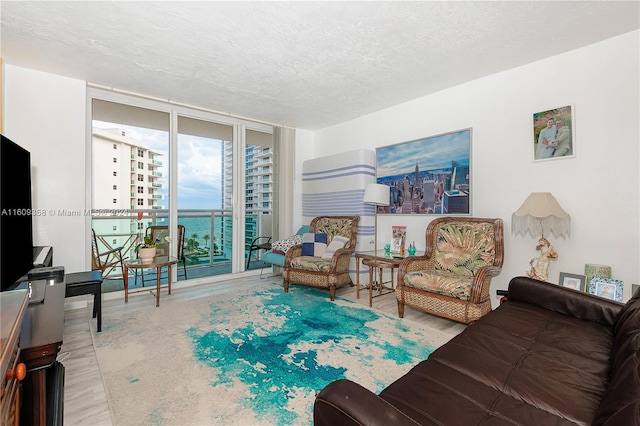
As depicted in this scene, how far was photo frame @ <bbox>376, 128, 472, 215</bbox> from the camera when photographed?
11.0ft

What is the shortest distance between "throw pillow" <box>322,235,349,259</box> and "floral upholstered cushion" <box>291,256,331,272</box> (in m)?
0.13

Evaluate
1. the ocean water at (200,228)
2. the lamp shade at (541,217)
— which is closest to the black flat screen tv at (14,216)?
the ocean water at (200,228)

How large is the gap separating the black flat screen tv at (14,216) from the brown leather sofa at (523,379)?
168 cm

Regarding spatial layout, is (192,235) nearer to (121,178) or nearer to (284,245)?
(121,178)

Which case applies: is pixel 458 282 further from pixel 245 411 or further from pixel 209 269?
pixel 209 269

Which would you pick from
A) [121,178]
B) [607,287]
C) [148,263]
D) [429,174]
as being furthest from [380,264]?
[121,178]

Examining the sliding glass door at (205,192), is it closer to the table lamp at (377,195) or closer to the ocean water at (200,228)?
the ocean water at (200,228)

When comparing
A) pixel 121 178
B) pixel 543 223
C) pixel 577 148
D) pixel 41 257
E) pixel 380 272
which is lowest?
pixel 380 272

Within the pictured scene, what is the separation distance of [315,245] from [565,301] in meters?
2.90

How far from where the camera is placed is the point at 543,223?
9.12ft

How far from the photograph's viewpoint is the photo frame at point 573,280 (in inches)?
96.9

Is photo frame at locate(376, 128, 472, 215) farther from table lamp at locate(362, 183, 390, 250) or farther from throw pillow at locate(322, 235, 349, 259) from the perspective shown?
throw pillow at locate(322, 235, 349, 259)

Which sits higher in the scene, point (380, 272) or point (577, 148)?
point (577, 148)

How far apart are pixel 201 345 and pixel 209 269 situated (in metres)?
2.73
